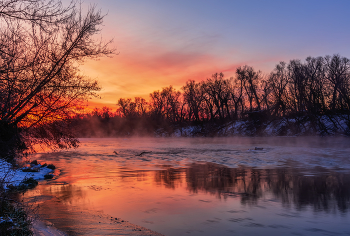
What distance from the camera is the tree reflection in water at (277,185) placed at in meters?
10.0

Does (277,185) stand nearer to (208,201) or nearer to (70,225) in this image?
(208,201)

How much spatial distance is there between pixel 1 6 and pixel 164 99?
9737cm

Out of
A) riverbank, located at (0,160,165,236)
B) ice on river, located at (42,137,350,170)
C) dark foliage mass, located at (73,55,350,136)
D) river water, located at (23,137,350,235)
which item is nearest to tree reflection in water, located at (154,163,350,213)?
river water, located at (23,137,350,235)

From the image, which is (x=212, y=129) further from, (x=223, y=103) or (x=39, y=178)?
(x=39, y=178)

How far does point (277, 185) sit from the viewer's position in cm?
1276

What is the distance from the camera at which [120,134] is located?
109625 millimetres

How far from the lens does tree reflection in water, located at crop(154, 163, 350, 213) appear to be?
394 inches

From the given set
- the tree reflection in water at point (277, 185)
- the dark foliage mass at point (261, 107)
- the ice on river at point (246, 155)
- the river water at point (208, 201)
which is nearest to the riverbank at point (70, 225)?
the river water at point (208, 201)

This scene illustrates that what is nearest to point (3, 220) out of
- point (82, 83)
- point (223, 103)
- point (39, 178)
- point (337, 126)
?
point (82, 83)

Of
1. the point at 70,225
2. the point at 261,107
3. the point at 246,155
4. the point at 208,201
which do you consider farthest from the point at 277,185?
the point at 261,107

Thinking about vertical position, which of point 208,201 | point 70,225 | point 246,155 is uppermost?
point 70,225

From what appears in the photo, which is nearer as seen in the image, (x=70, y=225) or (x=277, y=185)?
(x=70, y=225)

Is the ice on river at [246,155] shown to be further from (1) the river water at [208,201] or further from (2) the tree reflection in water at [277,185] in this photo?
(1) the river water at [208,201]

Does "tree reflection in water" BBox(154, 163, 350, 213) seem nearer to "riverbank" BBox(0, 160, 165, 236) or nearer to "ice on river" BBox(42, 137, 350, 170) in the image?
"ice on river" BBox(42, 137, 350, 170)
